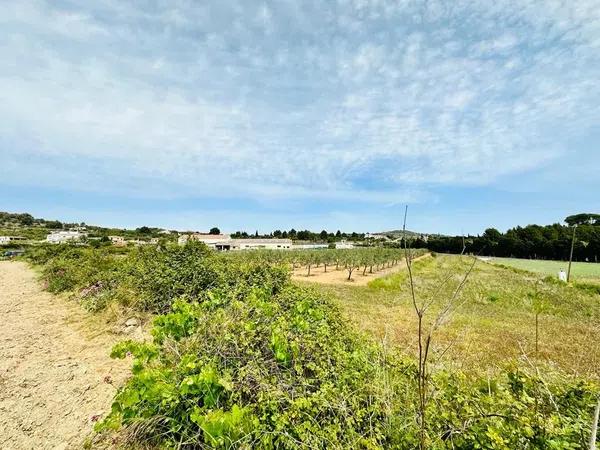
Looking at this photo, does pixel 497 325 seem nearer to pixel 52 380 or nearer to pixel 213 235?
pixel 52 380

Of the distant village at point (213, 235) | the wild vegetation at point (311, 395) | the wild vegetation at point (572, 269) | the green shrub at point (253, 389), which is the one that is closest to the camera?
the wild vegetation at point (311, 395)

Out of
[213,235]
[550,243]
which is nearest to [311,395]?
[550,243]

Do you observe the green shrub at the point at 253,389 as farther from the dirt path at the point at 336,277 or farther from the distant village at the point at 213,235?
the distant village at the point at 213,235

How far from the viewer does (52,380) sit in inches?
165

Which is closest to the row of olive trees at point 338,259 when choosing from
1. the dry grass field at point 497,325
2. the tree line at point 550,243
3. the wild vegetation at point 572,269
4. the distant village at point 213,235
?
the dry grass field at point 497,325

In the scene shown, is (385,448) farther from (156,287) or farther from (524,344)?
(524,344)

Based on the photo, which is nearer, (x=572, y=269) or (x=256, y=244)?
(x=572, y=269)

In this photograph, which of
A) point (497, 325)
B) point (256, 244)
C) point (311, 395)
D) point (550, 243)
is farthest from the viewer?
point (256, 244)

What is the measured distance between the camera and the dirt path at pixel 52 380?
10.4 ft

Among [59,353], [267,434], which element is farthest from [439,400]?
[59,353]

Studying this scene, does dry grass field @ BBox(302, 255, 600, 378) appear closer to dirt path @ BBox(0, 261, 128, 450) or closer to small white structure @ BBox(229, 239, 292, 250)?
dirt path @ BBox(0, 261, 128, 450)

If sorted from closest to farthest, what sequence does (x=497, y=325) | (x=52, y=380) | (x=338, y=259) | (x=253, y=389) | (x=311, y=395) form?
(x=311, y=395)
(x=253, y=389)
(x=52, y=380)
(x=497, y=325)
(x=338, y=259)

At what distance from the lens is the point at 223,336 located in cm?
332

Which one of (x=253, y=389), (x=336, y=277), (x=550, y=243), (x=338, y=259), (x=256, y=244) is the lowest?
(x=336, y=277)
